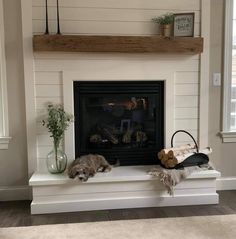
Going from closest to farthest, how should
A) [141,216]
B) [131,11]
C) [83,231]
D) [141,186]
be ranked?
[83,231], [141,216], [141,186], [131,11]

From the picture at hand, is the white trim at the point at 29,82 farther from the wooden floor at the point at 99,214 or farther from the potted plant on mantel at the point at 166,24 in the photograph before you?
the potted plant on mantel at the point at 166,24

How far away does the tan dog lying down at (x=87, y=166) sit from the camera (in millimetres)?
2787

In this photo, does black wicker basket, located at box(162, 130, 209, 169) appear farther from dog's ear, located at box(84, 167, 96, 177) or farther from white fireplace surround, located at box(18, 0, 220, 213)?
dog's ear, located at box(84, 167, 96, 177)

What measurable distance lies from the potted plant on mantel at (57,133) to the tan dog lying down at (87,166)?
4.8 inches

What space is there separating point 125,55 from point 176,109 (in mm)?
741

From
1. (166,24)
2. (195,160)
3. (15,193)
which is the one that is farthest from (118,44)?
(15,193)

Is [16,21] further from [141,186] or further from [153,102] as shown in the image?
[141,186]

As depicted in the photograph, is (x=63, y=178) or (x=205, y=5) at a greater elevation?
(x=205, y=5)

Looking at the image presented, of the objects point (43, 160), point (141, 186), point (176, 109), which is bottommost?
point (141, 186)

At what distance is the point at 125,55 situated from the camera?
3.15 metres

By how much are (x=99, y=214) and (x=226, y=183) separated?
4.78 ft

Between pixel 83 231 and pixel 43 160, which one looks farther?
pixel 43 160

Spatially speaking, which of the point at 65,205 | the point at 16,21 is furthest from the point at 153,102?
the point at 16,21

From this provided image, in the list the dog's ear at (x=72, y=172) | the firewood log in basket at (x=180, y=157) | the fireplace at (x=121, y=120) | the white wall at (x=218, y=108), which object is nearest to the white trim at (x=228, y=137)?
the white wall at (x=218, y=108)
